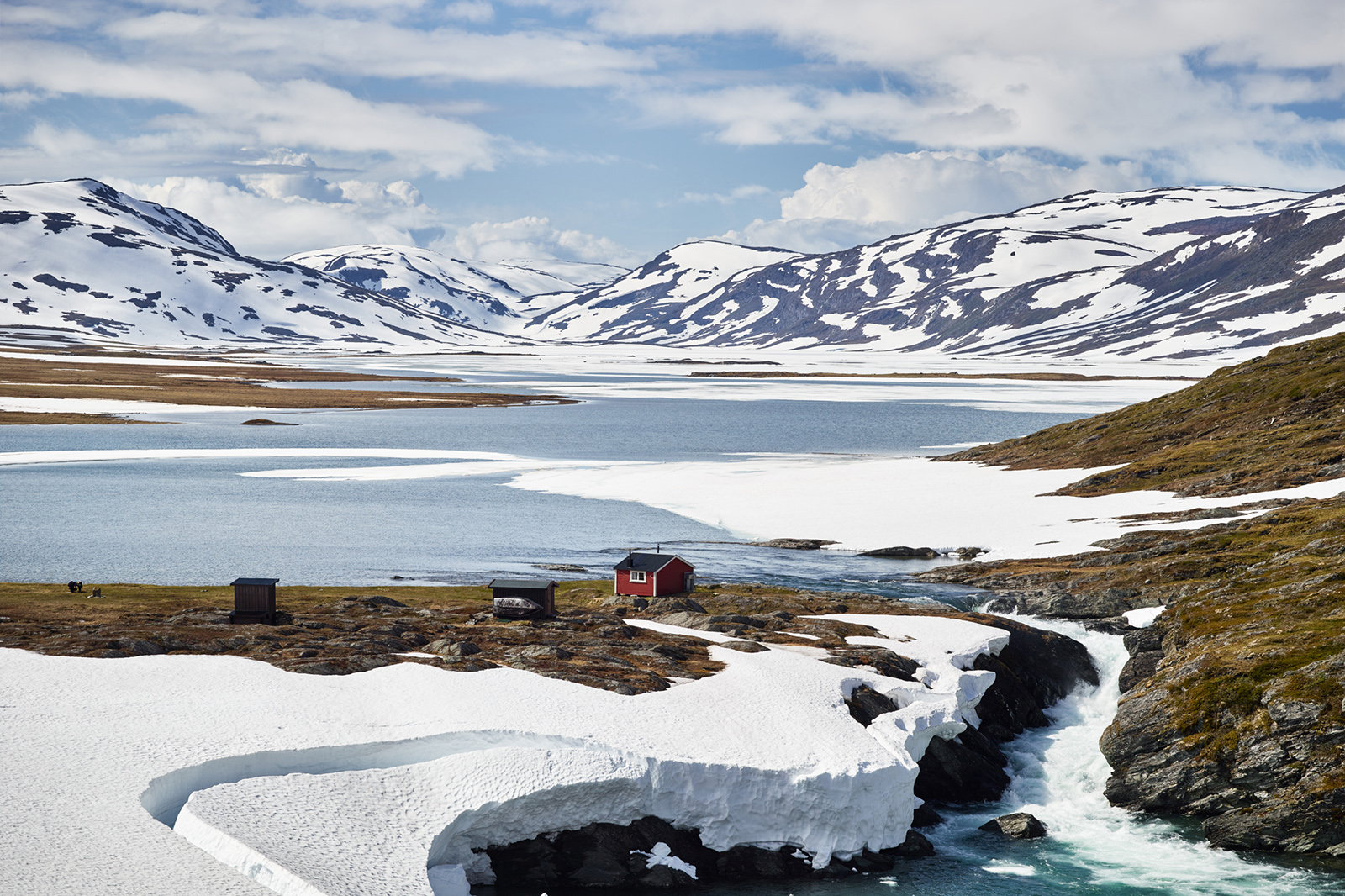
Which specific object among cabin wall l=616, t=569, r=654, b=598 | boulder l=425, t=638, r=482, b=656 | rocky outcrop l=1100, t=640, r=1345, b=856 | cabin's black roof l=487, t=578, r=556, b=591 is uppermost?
cabin's black roof l=487, t=578, r=556, b=591

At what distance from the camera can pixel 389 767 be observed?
3212cm

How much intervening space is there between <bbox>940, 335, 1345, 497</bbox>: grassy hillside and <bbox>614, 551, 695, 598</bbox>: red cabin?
4604cm

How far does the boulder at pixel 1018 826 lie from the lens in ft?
119

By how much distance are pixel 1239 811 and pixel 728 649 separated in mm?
19627

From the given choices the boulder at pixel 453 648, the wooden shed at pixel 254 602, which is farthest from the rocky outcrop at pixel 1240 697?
the wooden shed at pixel 254 602

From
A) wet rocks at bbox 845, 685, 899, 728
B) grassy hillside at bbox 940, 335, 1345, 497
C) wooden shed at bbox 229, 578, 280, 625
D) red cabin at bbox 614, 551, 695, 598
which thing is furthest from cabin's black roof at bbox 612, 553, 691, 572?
grassy hillside at bbox 940, 335, 1345, 497

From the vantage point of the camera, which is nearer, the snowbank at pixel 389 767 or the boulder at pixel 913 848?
the snowbank at pixel 389 767

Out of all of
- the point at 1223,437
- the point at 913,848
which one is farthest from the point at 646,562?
the point at 1223,437

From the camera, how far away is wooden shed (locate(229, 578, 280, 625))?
49.1 metres

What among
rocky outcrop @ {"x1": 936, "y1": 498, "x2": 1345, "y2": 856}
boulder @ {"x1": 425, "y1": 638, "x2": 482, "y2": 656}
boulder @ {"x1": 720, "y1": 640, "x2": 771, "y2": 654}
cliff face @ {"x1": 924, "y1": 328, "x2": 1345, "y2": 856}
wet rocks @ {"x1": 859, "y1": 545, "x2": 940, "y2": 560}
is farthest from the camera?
wet rocks @ {"x1": 859, "y1": 545, "x2": 940, "y2": 560}

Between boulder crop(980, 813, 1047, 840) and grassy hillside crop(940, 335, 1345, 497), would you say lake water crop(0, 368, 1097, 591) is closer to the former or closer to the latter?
grassy hillside crop(940, 335, 1345, 497)

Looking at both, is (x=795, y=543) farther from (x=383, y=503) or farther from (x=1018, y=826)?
(x=1018, y=826)

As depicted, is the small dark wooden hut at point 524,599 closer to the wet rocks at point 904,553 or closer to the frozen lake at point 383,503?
the frozen lake at point 383,503

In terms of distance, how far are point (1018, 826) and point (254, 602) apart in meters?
33.9
